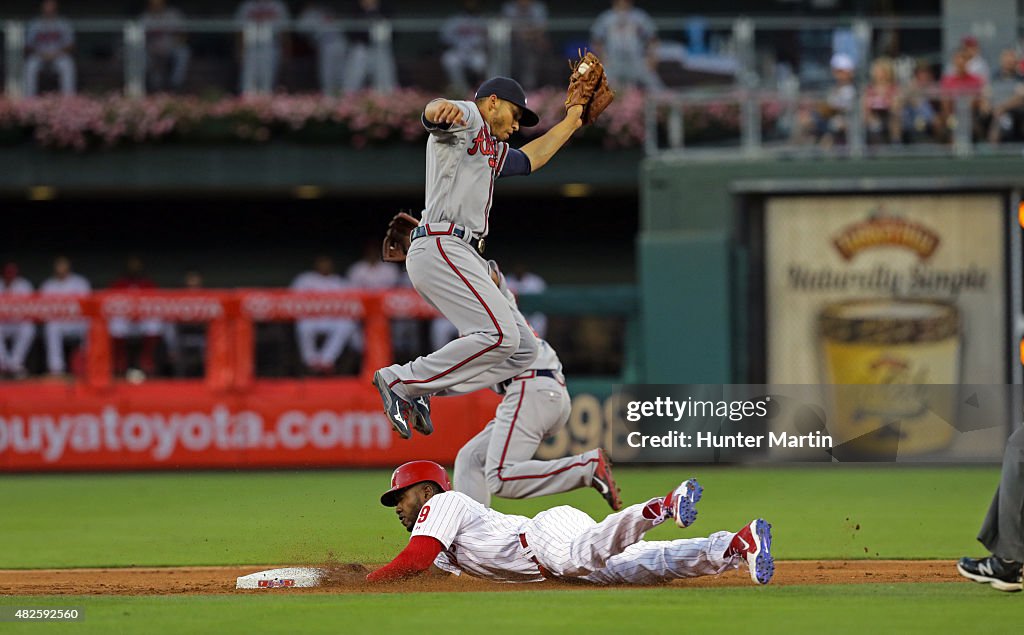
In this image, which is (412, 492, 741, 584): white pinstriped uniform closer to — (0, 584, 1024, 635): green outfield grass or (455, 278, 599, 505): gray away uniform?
(0, 584, 1024, 635): green outfield grass

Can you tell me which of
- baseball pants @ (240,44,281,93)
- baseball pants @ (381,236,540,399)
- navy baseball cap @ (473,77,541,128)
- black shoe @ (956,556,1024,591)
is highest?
baseball pants @ (240,44,281,93)

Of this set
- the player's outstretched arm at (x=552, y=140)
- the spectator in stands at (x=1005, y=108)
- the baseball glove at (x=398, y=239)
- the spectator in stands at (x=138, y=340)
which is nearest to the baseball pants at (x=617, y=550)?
the baseball glove at (x=398, y=239)

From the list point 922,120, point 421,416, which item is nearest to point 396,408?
point 421,416

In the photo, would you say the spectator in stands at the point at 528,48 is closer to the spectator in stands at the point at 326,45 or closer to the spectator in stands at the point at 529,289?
the spectator in stands at the point at 326,45

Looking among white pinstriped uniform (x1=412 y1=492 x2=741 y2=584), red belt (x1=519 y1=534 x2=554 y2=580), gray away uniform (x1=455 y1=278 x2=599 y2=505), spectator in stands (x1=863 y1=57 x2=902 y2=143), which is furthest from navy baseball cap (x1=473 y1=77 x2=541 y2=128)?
spectator in stands (x1=863 y1=57 x2=902 y2=143)

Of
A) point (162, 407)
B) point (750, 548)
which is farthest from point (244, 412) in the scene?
point (750, 548)

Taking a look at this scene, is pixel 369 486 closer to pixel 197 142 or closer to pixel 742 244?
pixel 742 244
